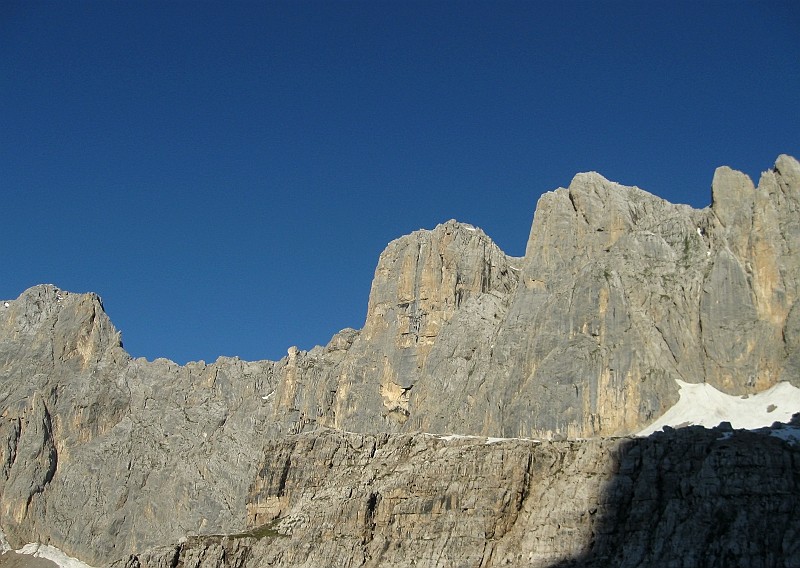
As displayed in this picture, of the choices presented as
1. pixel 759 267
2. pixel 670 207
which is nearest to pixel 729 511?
pixel 759 267

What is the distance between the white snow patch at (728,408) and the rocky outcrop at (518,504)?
11.6m

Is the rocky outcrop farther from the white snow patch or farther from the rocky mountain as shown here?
the white snow patch

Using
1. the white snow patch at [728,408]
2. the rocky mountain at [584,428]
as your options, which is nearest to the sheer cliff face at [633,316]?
the rocky mountain at [584,428]

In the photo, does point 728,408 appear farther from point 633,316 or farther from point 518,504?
point 518,504

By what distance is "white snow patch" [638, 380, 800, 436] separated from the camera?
159000 mm

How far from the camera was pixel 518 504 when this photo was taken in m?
154

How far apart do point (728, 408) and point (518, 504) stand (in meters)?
33.1

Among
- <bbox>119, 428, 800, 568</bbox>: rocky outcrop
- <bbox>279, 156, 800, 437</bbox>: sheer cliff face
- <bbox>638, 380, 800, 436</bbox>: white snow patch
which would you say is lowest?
<bbox>119, 428, 800, 568</bbox>: rocky outcrop

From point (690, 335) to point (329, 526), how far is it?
190ft

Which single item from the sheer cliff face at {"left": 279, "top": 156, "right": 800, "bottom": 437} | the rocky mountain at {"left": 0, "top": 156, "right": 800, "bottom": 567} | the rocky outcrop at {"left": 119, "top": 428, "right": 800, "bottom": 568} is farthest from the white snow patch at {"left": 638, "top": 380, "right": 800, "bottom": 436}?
the rocky outcrop at {"left": 119, "top": 428, "right": 800, "bottom": 568}

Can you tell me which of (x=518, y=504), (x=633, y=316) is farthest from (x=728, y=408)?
(x=518, y=504)

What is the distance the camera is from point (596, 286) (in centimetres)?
17700

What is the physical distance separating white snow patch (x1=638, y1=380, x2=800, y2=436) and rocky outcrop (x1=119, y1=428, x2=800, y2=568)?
456 inches

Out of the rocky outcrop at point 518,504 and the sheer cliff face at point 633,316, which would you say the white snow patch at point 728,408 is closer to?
the sheer cliff face at point 633,316
